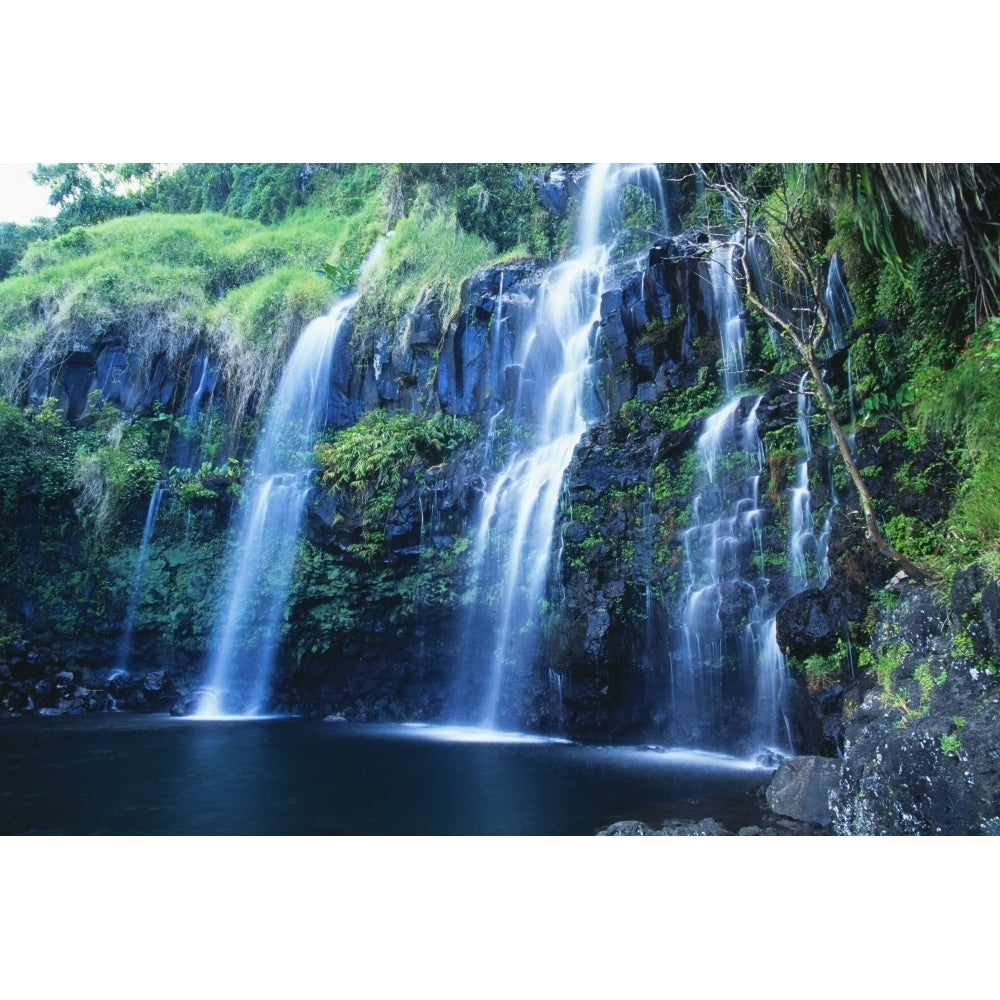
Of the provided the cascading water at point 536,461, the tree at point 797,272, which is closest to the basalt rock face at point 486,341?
the cascading water at point 536,461

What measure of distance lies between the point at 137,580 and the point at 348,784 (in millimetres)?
6697

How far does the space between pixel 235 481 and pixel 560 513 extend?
5.31 metres

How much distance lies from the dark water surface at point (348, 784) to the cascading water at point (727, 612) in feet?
1.23

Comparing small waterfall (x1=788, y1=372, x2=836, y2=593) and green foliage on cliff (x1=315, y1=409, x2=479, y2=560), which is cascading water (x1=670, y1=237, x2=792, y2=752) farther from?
green foliage on cliff (x1=315, y1=409, x2=479, y2=560)

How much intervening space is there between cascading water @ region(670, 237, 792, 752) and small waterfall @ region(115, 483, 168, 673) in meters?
7.44

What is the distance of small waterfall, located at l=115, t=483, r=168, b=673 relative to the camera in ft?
33.8

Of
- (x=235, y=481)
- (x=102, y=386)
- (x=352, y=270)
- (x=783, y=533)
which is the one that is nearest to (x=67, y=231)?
(x=102, y=386)

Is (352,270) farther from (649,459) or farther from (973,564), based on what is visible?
(973,564)

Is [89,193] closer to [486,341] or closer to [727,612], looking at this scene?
[486,341]

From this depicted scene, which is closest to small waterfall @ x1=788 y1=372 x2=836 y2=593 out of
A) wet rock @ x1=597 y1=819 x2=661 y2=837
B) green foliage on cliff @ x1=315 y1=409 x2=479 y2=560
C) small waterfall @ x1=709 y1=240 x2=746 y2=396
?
small waterfall @ x1=709 y1=240 x2=746 y2=396

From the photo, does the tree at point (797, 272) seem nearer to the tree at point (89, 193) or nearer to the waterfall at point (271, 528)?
the waterfall at point (271, 528)

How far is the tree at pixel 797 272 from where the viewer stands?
4613 millimetres

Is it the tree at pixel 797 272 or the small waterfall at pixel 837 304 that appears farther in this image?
the small waterfall at pixel 837 304

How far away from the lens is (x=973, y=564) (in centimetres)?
357
